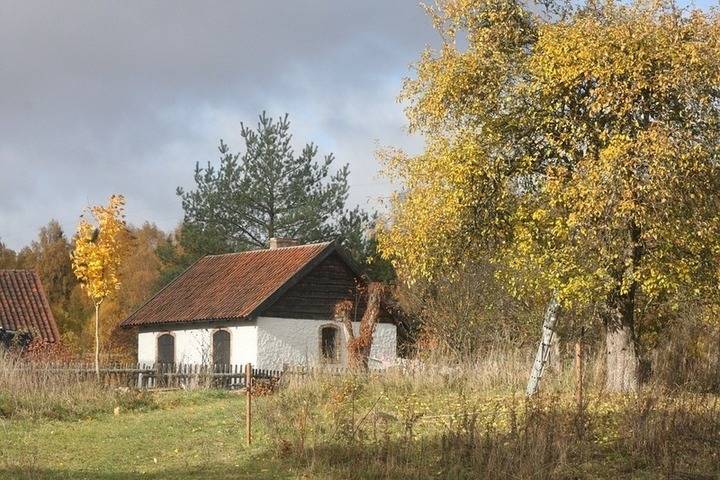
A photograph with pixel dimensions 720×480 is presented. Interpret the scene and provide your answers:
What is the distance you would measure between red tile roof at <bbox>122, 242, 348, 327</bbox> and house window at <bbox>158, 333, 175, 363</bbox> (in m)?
0.76

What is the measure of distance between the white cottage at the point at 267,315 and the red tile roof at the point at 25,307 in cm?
479

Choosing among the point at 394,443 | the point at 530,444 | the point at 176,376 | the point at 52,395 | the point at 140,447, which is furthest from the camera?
the point at 176,376

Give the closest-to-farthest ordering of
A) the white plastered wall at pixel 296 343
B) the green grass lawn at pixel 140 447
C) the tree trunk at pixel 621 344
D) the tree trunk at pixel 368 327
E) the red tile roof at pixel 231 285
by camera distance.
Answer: the green grass lawn at pixel 140 447 → the tree trunk at pixel 621 344 → the tree trunk at pixel 368 327 → the white plastered wall at pixel 296 343 → the red tile roof at pixel 231 285

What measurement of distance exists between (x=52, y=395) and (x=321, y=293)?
726 inches

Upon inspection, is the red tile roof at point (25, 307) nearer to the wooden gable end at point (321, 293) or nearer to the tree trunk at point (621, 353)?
the wooden gable end at point (321, 293)

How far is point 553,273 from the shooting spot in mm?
20391

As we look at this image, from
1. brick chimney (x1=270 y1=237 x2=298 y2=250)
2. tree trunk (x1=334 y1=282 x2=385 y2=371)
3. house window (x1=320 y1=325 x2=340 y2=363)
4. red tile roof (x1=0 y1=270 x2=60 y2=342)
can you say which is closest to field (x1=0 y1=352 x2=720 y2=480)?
tree trunk (x1=334 y1=282 x2=385 y2=371)

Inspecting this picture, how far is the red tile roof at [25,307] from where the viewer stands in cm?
3800

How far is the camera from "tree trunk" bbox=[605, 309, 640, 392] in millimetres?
21906

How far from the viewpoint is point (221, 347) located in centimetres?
4012

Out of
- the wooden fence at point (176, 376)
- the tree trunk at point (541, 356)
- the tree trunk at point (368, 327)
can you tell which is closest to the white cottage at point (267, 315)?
the tree trunk at point (368, 327)

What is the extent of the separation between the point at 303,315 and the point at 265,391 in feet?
51.9

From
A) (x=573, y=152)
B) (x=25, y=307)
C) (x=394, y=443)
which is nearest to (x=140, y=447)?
(x=394, y=443)

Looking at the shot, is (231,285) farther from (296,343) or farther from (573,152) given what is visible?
(573,152)
